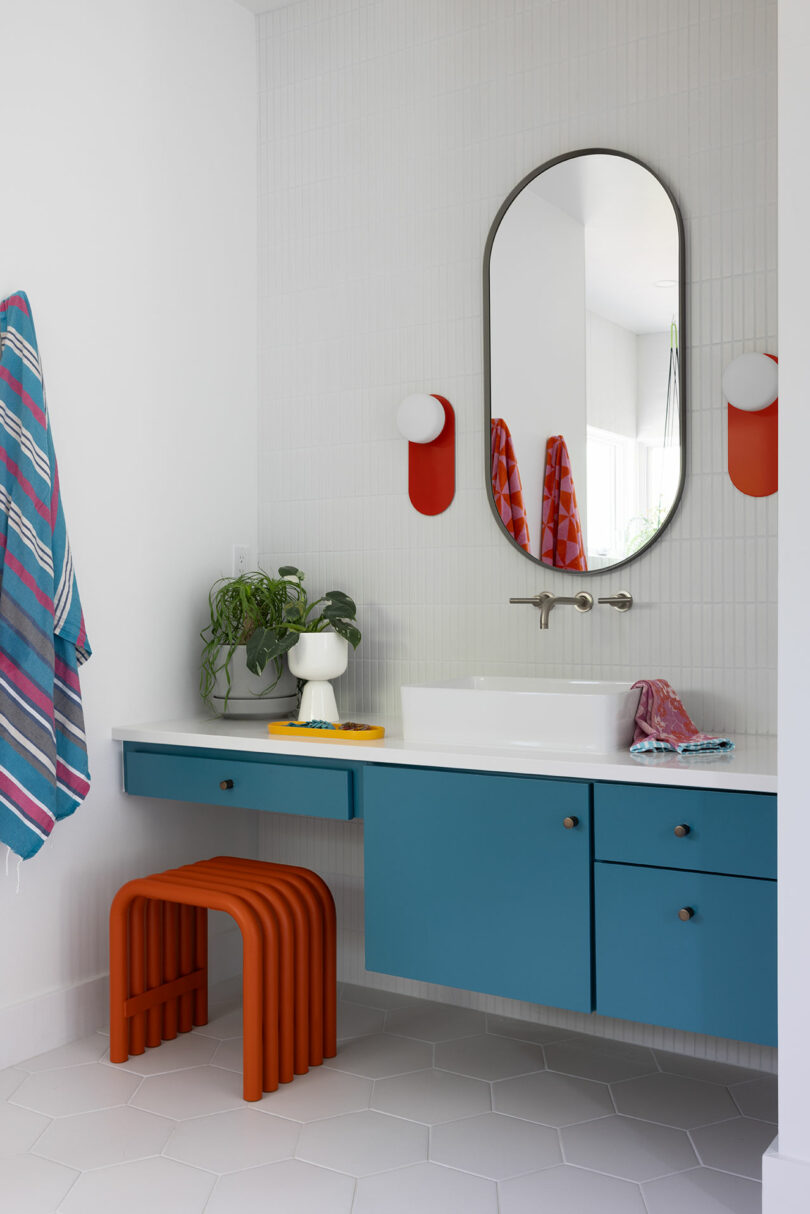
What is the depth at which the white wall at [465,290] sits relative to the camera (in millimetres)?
2332

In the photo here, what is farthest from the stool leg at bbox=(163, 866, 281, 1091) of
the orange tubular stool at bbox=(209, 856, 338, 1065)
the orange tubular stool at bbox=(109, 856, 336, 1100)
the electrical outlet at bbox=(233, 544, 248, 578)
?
the electrical outlet at bbox=(233, 544, 248, 578)

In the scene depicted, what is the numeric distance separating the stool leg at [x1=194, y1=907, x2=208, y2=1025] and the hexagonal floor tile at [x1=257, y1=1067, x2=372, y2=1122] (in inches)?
15.8

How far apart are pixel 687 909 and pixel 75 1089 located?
1355 mm

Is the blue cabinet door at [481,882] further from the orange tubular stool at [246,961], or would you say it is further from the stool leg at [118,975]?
the stool leg at [118,975]

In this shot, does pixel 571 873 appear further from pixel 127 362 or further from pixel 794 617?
pixel 127 362

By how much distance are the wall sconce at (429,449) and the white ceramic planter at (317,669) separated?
1.48ft

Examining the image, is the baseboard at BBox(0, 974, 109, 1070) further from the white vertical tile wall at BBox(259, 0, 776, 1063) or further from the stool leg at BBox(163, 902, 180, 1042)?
the white vertical tile wall at BBox(259, 0, 776, 1063)

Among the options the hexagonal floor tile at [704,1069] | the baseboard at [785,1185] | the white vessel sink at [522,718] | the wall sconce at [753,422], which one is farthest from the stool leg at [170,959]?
the wall sconce at [753,422]

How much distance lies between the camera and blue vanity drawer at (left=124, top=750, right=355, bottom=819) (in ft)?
7.56

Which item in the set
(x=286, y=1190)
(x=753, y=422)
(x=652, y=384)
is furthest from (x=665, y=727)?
(x=286, y=1190)

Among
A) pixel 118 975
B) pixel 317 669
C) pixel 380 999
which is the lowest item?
pixel 380 999

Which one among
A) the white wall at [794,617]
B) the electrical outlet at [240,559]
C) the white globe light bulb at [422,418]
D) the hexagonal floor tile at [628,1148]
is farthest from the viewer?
the electrical outlet at [240,559]

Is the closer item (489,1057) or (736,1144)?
(736,1144)

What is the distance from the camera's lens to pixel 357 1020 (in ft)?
8.64
